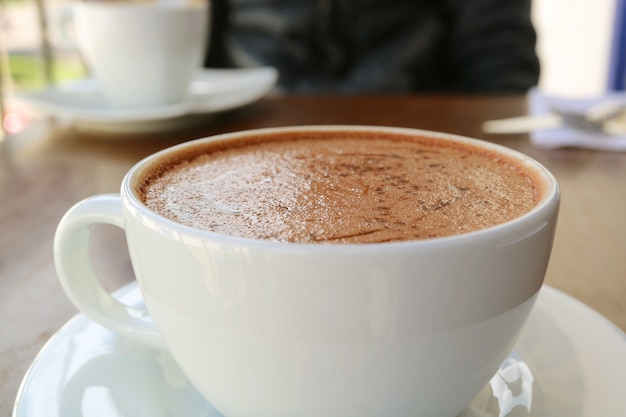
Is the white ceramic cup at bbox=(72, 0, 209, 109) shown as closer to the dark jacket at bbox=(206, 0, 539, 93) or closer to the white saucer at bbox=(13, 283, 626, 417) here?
the dark jacket at bbox=(206, 0, 539, 93)

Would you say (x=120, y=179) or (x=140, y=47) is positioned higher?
(x=140, y=47)

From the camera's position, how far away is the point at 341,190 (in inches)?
17.2

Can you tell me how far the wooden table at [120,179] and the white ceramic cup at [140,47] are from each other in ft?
0.32

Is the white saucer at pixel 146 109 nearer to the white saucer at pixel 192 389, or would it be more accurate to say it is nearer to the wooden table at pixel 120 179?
the wooden table at pixel 120 179

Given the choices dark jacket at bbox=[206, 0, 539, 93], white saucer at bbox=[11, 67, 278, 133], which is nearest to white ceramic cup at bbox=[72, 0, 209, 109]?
white saucer at bbox=[11, 67, 278, 133]

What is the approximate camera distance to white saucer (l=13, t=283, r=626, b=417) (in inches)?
15.3

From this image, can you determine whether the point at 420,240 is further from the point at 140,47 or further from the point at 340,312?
the point at 140,47

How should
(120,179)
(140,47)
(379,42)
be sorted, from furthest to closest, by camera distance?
(379,42) → (140,47) → (120,179)

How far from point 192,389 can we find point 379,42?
1380 millimetres

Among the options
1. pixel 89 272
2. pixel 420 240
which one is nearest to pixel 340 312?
pixel 420 240

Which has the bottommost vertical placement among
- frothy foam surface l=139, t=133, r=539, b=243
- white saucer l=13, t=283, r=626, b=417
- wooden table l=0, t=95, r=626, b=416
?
wooden table l=0, t=95, r=626, b=416

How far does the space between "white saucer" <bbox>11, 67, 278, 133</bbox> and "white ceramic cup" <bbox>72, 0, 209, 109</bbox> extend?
1.2 inches

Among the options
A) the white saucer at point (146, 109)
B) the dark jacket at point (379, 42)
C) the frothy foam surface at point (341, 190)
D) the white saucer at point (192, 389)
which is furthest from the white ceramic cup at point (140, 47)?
the white saucer at point (192, 389)

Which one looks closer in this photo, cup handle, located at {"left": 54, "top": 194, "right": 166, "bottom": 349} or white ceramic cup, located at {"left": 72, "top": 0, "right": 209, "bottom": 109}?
cup handle, located at {"left": 54, "top": 194, "right": 166, "bottom": 349}
